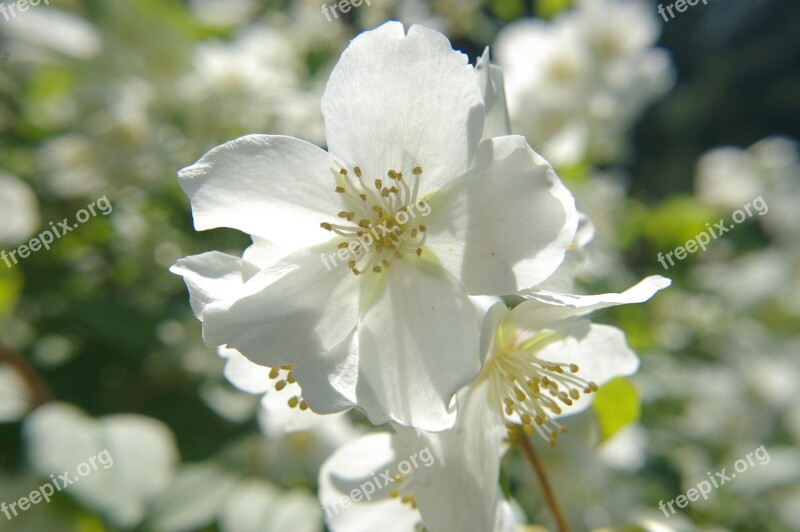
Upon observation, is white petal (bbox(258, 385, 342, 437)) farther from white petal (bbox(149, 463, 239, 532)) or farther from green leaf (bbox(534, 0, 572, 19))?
green leaf (bbox(534, 0, 572, 19))

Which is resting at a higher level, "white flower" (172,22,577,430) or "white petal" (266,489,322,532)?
"white flower" (172,22,577,430)

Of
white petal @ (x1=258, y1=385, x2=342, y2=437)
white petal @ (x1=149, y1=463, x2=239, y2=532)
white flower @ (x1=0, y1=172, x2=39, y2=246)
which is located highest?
white flower @ (x1=0, y1=172, x2=39, y2=246)

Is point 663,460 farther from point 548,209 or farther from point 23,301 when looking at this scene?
point 23,301

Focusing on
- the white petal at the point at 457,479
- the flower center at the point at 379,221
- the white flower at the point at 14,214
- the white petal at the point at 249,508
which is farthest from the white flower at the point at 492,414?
the white flower at the point at 14,214

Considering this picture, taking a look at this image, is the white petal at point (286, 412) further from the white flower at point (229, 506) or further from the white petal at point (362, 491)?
the white flower at point (229, 506)

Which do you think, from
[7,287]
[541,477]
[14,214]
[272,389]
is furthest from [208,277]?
[14,214]

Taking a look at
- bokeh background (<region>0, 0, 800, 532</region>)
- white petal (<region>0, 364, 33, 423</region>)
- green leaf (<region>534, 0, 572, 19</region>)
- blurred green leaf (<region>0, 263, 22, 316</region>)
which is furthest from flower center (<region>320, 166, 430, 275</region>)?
green leaf (<region>534, 0, 572, 19</region>)

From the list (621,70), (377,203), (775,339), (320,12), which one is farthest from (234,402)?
(775,339)
